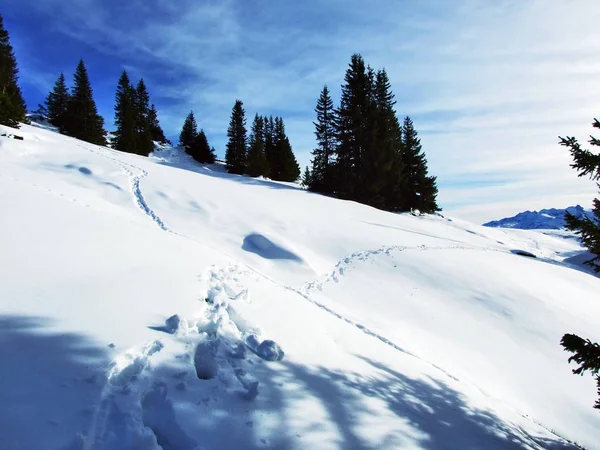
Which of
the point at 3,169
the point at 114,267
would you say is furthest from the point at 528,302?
the point at 3,169

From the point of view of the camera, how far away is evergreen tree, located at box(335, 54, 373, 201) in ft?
91.2

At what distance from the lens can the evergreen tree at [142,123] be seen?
4425 cm

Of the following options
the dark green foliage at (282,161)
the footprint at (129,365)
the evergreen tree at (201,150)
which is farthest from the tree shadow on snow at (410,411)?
the evergreen tree at (201,150)

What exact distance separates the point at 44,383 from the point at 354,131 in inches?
1112

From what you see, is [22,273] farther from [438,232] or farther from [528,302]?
[438,232]

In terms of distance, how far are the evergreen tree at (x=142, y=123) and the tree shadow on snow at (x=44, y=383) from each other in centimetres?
4563

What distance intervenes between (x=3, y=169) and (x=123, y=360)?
11.7m

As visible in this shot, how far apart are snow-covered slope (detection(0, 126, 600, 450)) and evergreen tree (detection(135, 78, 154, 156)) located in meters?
32.9

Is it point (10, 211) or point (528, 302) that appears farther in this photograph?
point (528, 302)

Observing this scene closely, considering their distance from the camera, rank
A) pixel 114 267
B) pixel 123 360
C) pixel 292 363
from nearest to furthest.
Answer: pixel 123 360 → pixel 292 363 → pixel 114 267

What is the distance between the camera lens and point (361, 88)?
28.8 m

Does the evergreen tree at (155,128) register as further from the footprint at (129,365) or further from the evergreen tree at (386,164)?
the footprint at (129,365)

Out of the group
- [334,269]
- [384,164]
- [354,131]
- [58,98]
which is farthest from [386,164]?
[58,98]

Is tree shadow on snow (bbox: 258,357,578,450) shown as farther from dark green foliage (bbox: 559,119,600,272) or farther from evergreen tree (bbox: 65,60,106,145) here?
evergreen tree (bbox: 65,60,106,145)
